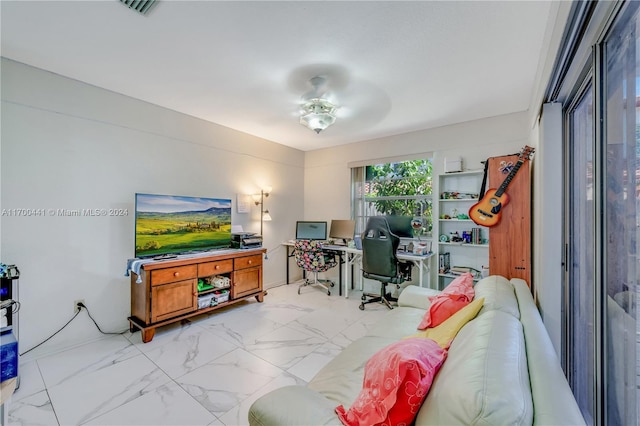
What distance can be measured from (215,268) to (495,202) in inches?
122

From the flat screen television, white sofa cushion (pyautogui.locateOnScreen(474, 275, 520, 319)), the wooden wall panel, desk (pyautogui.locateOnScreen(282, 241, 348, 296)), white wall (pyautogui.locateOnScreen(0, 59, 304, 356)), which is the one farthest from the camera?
desk (pyautogui.locateOnScreen(282, 241, 348, 296))

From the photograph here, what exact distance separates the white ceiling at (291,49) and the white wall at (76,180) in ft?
0.84

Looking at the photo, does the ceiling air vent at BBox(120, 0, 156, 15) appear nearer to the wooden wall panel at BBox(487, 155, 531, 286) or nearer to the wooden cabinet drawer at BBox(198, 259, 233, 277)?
the wooden cabinet drawer at BBox(198, 259, 233, 277)

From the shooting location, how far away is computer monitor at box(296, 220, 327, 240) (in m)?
4.65

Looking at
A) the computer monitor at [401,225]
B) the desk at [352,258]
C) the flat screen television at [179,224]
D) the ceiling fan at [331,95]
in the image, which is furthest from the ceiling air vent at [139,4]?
the computer monitor at [401,225]

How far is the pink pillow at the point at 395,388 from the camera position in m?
0.84

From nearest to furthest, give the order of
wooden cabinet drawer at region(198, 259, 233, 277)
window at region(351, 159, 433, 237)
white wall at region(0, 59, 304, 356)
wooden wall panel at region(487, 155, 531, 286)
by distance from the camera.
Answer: white wall at region(0, 59, 304, 356), wooden wall panel at region(487, 155, 531, 286), wooden cabinet drawer at region(198, 259, 233, 277), window at region(351, 159, 433, 237)

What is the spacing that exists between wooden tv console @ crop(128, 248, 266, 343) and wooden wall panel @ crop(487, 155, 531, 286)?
2.88 meters

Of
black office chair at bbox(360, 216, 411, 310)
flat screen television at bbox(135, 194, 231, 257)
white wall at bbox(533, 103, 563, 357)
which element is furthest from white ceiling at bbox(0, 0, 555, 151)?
black office chair at bbox(360, 216, 411, 310)

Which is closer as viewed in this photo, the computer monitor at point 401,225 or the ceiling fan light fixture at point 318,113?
the ceiling fan light fixture at point 318,113

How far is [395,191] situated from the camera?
4.30 meters

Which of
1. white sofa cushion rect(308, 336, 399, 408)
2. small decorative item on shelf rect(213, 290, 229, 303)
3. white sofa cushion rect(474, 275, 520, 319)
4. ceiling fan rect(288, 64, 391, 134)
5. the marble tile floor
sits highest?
ceiling fan rect(288, 64, 391, 134)

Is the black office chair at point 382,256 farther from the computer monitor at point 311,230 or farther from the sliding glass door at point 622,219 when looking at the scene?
the sliding glass door at point 622,219

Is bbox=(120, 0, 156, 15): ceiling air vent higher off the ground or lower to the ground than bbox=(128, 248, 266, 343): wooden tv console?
higher
